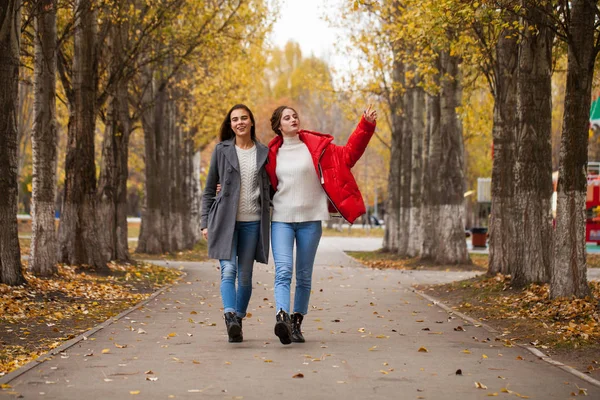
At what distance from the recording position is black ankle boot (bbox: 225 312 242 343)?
923cm

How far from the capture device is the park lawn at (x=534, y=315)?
9.45 metres

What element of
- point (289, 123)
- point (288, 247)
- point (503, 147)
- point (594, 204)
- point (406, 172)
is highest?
point (406, 172)

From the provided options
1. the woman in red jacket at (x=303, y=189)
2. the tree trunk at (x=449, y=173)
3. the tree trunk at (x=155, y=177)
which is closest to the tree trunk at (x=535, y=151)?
the woman in red jacket at (x=303, y=189)

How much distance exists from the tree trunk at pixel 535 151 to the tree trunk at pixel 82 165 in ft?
27.6

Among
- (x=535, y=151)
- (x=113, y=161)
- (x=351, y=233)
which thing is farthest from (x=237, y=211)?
(x=351, y=233)

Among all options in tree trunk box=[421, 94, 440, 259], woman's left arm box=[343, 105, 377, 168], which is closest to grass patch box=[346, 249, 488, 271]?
tree trunk box=[421, 94, 440, 259]

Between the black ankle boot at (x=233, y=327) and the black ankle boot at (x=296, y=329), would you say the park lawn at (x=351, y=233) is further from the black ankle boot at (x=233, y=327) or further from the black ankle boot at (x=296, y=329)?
the black ankle boot at (x=233, y=327)

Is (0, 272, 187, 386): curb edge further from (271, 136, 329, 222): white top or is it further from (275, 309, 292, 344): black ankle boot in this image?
(271, 136, 329, 222): white top

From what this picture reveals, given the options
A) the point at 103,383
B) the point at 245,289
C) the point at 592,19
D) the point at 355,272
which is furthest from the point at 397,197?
the point at 103,383

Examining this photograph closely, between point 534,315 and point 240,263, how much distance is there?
4.46 metres

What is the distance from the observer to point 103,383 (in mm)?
7066

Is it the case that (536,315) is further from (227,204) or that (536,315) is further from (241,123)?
(241,123)

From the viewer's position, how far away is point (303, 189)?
30.1 feet

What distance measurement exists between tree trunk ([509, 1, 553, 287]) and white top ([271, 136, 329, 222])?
6515mm
